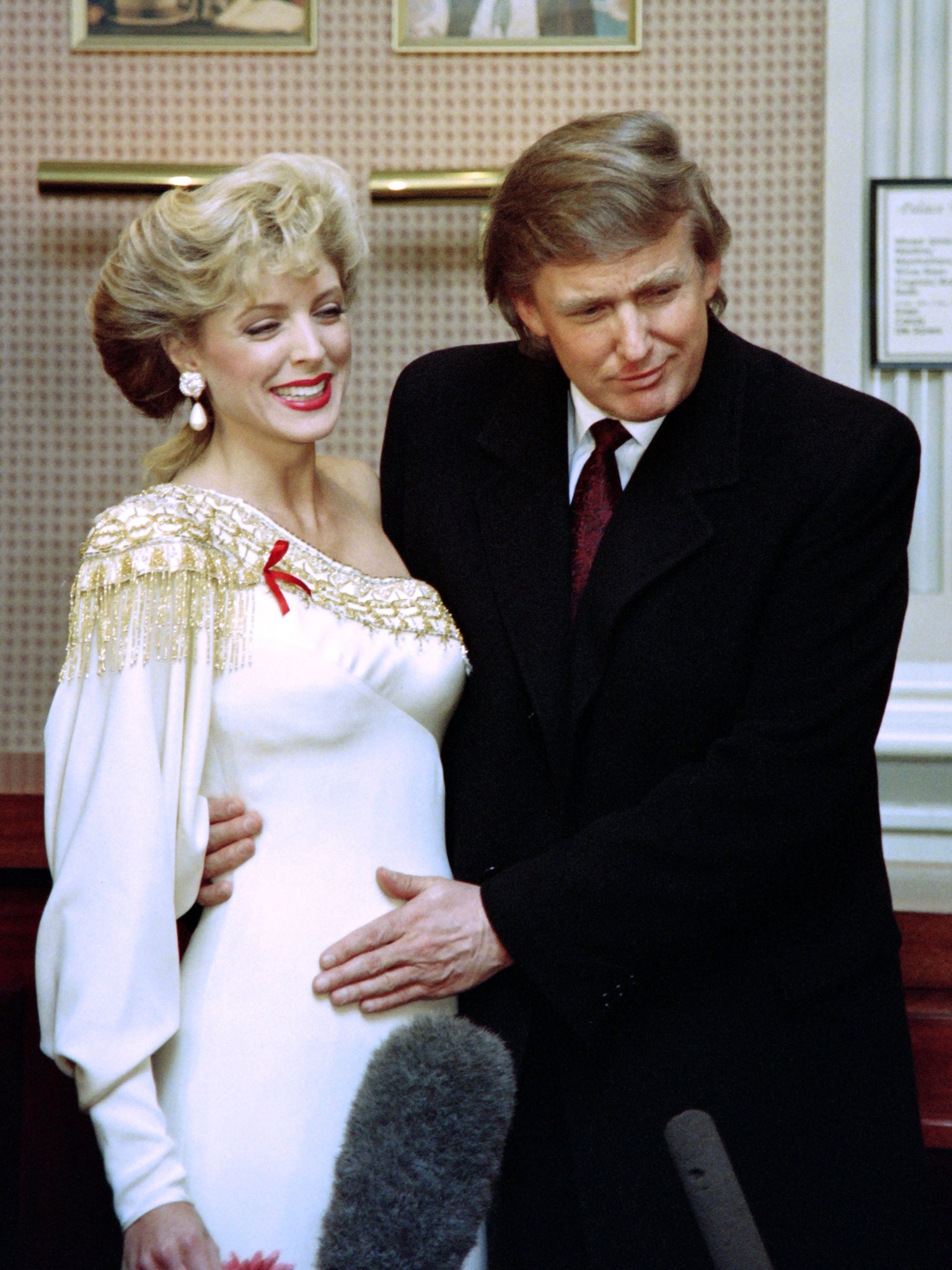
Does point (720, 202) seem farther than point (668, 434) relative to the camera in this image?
Yes

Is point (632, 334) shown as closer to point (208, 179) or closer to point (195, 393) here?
point (195, 393)

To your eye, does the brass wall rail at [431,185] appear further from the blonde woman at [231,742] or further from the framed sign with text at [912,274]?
the blonde woman at [231,742]

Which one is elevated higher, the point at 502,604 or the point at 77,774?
the point at 502,604

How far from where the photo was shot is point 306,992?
153 cm

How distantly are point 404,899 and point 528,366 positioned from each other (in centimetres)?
71

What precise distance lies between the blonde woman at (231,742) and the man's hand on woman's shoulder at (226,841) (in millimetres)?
17

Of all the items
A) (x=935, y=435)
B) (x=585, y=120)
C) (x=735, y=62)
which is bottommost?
(x=935, y=435)

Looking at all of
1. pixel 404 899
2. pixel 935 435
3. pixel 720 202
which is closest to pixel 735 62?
pixel 720 202

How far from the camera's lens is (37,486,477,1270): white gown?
1.43m

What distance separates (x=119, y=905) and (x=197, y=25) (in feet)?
6.35

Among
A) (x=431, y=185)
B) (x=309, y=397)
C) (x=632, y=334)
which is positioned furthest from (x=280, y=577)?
(x=431, y=185)

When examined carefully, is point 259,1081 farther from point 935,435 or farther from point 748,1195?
point 935,435

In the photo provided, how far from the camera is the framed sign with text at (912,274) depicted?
8.27ft

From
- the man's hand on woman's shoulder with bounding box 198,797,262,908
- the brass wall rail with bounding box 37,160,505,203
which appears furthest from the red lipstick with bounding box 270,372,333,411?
the brass wall rail with bounding box 37,160,505,203
